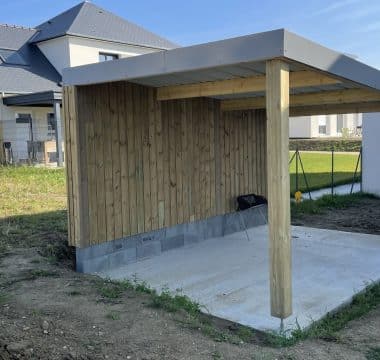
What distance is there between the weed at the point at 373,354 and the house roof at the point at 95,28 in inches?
761

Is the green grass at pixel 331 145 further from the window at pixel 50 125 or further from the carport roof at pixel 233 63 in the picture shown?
the carport roof at pixel 233 63

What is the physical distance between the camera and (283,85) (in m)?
3.57

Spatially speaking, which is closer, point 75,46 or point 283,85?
point 283,85

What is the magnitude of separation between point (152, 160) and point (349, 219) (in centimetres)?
450

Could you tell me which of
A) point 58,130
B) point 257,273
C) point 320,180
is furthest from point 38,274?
point 58,130

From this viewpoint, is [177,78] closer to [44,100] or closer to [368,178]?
[368,178]

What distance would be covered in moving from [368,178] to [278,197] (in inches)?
354

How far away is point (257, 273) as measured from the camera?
539 cm

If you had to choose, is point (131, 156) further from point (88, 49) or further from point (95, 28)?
point (95, 28)

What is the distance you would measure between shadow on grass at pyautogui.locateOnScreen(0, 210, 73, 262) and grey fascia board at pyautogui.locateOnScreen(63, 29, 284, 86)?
211 cm

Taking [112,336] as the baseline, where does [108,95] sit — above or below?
above

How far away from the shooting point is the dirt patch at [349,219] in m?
8.10

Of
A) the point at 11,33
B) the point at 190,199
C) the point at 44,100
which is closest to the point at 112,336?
the point at 190,199

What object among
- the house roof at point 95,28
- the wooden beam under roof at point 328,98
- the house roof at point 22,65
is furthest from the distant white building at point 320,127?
the wooden beam under roof at point 328,98
